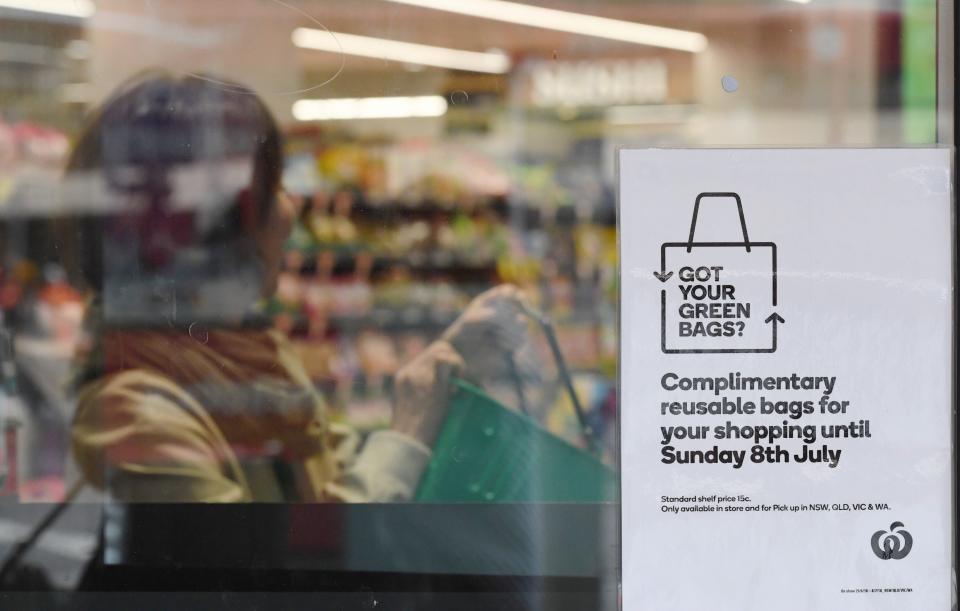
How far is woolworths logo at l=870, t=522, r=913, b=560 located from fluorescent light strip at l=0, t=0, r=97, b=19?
210 centimetres

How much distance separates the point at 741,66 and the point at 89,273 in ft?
5.18

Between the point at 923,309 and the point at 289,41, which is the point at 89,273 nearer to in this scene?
the point at 289,41

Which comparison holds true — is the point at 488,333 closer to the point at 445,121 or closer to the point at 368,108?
the point at 368,108

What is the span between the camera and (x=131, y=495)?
2.43m

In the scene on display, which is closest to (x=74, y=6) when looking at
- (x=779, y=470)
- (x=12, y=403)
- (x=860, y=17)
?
(x=12, y=403)

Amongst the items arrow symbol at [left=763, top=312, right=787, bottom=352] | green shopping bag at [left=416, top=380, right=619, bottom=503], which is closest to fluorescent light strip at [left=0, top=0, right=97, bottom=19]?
green shopping bag at [left=416, top=380, right=619, bottom=503]

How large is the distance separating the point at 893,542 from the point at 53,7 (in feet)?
7.06

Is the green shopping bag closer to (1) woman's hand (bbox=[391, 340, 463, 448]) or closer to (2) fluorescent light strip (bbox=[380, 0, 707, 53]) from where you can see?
(1) woman's hand (bbox=[391, 340, 463, 448])

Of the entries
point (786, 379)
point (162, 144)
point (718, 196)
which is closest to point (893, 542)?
point (786, 379)

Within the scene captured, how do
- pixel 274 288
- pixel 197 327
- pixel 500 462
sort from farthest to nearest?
pixel 274 288
pixel 197 327
pixel 500 462

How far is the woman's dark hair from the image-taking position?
254cm

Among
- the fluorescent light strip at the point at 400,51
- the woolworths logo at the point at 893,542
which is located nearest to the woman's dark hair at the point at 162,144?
the fluorescent light strip at the point at 400,51

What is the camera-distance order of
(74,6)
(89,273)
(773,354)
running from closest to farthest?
(773,354) → (89,273) → (74,6)

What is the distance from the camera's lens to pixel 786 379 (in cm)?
162
